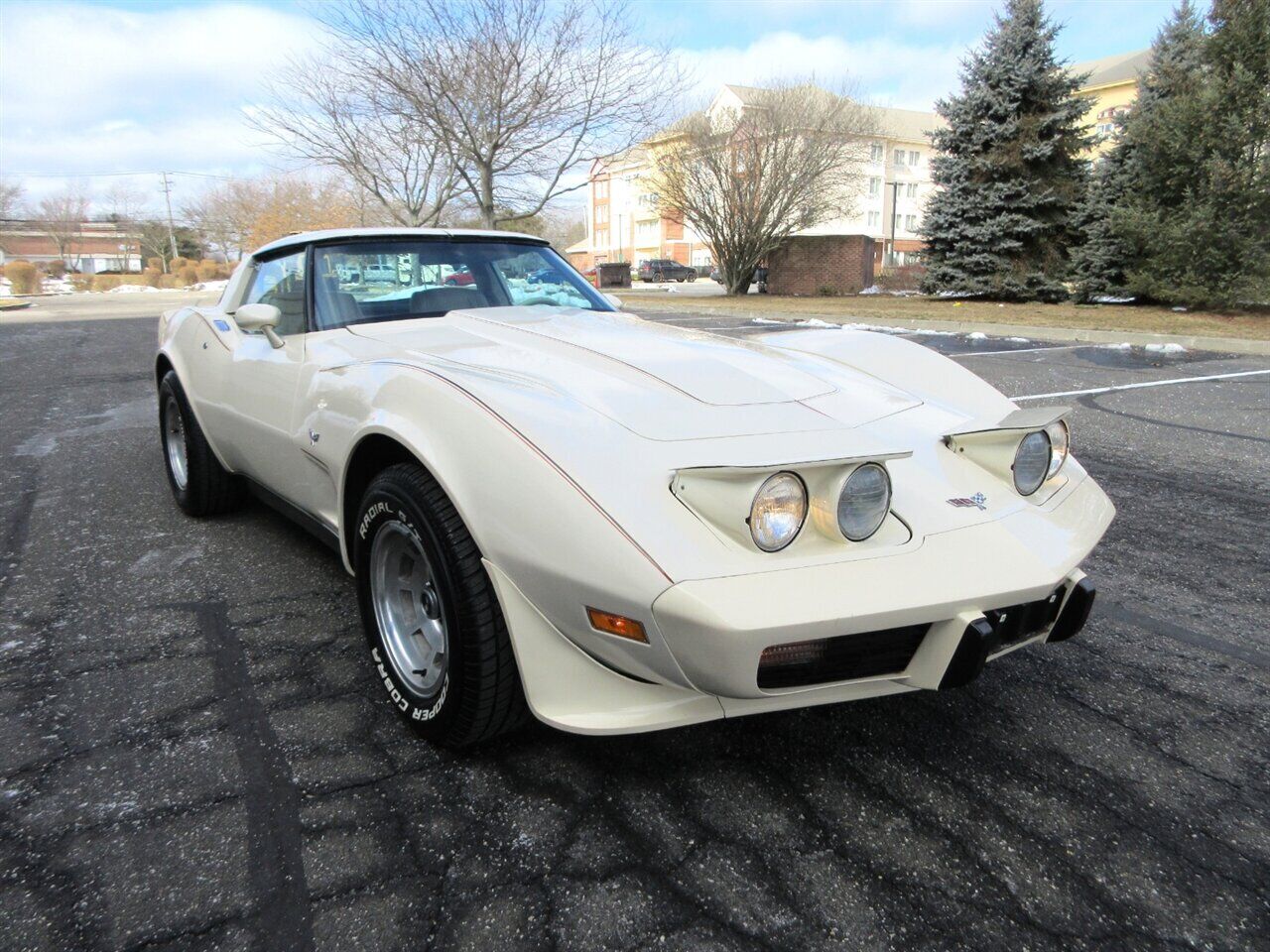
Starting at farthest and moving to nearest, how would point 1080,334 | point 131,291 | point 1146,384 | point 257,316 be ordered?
point 131,291 < point 1080,334 < point 1146,384 < point 257,316

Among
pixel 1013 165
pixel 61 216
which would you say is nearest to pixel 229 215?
pixel 61 216

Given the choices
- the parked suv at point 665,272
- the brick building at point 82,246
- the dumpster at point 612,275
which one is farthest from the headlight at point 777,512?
the brick building at point 82,246

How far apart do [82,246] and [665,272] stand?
65.7 metres

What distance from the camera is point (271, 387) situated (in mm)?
2945

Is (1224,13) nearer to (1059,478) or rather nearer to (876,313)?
(876,313)

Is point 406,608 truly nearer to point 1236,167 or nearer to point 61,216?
point 1236,167

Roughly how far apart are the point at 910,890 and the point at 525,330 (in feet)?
6.17

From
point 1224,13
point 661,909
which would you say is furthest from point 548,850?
point 1224,13

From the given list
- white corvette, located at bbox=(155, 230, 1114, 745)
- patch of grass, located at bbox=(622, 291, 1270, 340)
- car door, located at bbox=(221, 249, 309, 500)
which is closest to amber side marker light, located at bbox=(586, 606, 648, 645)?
white corvette, located at bbox=(155, 230, 1114, 745)

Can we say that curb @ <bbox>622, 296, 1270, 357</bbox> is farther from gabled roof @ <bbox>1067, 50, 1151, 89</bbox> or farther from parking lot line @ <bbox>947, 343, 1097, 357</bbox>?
gabled roof @ <bbox>1067, 50, 1151, 89</bbox>

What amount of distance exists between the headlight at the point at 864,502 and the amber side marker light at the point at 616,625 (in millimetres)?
457

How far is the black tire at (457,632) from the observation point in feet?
6.05

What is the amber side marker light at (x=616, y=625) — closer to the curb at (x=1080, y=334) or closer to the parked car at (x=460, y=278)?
the parked car at (x=460, y=278)

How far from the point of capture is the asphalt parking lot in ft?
5.23
